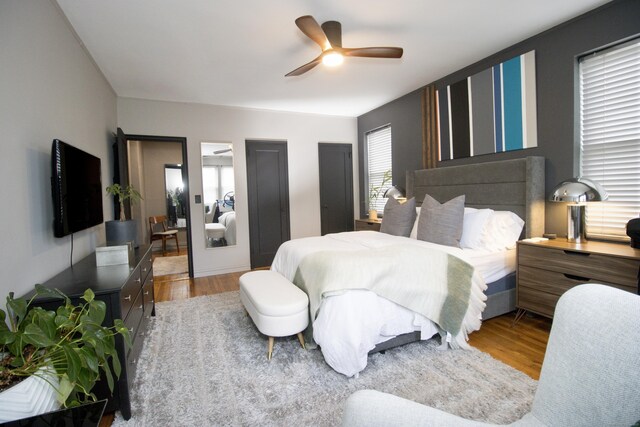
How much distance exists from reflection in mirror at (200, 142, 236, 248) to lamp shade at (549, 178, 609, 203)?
14.0 ft

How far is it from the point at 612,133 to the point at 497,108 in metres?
1.05

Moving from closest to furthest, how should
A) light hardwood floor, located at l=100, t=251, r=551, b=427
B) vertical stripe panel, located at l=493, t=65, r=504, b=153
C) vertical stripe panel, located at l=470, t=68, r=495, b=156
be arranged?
light hardwood floor, located at l=100, t=251, r=551, b=427 → vertical stripe panel, located at l=493, t=65, r=504, b=153 → vertical stripe panel, located at l=470, t=68, r=495, b=156

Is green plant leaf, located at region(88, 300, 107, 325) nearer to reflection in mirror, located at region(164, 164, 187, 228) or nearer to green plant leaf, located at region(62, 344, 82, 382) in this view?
green plant leaf, located at region(62, 344, 82, 382)

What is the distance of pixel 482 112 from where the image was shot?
3.55 meters

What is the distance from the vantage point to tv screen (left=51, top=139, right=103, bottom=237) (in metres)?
1.96

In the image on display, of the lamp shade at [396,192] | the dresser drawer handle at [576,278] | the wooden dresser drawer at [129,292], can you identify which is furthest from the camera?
the lamp shade at [396,192]

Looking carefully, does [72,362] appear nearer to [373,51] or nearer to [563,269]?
[373,51]

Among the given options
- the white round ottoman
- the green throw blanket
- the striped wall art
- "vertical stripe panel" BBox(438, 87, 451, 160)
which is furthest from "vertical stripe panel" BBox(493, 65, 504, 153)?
the white round ottoman

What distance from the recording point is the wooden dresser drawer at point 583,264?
7.00 feet

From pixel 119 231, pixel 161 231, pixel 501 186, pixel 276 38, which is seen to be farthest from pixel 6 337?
pixel 161 231

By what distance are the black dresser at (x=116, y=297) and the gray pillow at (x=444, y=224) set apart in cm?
268

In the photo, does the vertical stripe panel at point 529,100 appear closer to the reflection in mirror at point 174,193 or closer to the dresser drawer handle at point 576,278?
the dresser drawer handle at point 576,278

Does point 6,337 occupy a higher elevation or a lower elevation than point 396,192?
lower

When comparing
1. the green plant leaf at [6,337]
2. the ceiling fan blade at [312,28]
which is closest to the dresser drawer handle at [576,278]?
the ceiling fan blade at [312,28]
